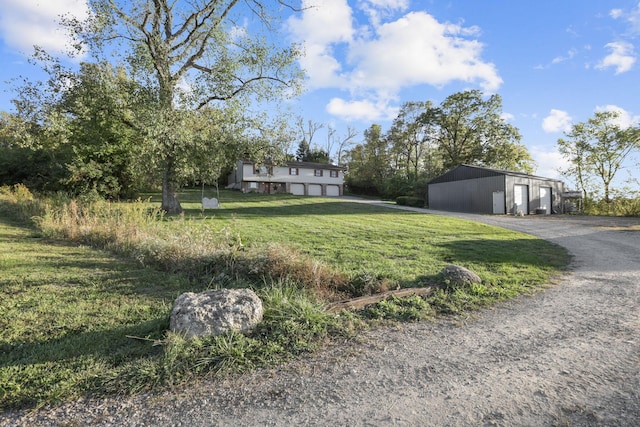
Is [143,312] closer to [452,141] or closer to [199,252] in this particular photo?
[199,252]

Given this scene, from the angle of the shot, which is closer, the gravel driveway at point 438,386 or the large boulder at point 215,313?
the gravel driveway at point 438,386

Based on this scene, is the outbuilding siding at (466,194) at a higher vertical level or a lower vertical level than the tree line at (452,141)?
lower

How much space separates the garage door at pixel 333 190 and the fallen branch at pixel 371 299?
4097 centimetres

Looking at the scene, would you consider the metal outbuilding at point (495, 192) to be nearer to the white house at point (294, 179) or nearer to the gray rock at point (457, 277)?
the white house at point (294, 179)

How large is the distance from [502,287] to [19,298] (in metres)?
7.01

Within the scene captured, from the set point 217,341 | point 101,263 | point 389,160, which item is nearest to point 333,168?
point 389,160

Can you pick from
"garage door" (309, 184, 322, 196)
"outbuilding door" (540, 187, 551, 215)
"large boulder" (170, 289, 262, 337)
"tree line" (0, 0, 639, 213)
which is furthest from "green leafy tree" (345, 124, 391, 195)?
"large boulder" (170, 289, 262, 337)

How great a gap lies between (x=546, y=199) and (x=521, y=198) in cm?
381

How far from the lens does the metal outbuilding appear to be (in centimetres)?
2272

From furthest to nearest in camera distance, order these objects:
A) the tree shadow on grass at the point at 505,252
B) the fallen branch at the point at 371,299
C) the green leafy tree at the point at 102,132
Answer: the green leafy tree at the point at 102,132 → the tree shadow on grass at the point at 505,252 → the fallen branch at the point at 371,299

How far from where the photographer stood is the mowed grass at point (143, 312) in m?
2.66

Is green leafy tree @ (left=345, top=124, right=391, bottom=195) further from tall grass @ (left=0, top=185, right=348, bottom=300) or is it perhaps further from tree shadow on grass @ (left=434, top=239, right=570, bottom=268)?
tall grass @ (left=0, top=185, right=348, bottom=300)

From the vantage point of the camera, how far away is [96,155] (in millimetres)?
17734

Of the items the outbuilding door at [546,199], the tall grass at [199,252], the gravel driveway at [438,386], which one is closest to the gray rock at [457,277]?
the gravel driveway at [438,386]
